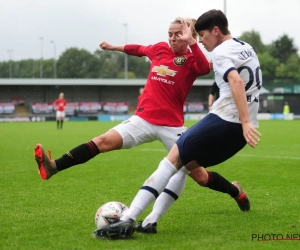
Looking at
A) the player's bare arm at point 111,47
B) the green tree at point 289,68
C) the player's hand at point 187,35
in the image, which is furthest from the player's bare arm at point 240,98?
the green tree at point 289,68

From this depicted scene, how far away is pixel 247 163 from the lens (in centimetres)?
1359

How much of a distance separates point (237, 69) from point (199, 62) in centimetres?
104

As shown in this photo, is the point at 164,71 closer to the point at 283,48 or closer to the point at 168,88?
the point at 168,88

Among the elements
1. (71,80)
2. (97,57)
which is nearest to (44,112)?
(71,80)

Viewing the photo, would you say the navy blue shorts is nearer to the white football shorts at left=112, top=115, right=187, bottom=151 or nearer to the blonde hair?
the white football shorts at left=112, top=115, right=187, bottom=151

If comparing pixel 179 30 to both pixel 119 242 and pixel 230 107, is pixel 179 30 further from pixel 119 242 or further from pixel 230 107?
pixel 119 242

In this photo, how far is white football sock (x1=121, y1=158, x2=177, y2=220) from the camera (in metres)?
5.44

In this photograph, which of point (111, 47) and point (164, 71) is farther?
point (111, 47)

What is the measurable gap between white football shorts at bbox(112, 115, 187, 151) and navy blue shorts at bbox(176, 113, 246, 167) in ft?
3.57

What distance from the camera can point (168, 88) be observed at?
6664mm

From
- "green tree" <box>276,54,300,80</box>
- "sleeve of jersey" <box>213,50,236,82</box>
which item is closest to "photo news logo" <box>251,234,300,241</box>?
"sleeve of jersey" <box>213,50,236,82</box>

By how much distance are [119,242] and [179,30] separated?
2.35m

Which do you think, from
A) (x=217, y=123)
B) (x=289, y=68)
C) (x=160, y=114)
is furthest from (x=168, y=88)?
(x=289, y=68)

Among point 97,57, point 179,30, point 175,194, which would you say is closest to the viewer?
point 175,194
